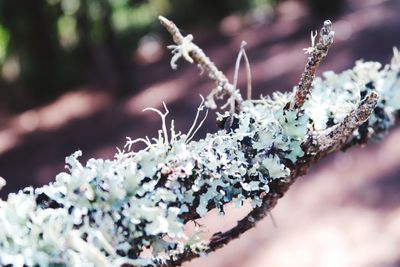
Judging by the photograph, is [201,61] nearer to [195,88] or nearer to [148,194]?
[148,194]

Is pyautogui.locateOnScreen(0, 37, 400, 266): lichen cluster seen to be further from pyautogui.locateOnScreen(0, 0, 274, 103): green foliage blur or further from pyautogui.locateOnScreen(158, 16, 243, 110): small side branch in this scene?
pyautogui.locateOnScreen(0, 0, 274, 103): green foliage blur

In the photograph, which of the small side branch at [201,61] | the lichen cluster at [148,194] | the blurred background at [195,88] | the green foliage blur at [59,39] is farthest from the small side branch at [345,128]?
the green foliage blur at [59,39]

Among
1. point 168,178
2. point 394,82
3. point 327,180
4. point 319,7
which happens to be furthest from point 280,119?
point 319,7

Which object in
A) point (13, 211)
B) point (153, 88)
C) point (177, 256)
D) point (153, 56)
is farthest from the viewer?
point (153, 56)

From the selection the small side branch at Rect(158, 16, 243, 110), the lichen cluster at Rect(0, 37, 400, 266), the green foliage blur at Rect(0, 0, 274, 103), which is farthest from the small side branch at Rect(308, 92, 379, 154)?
the green foliage blur at Rect(0, 0, 274, 103)

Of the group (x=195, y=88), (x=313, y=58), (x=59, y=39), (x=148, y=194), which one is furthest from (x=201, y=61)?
(x=59, y=39)

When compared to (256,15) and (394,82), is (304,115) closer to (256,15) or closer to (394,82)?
(394,82)

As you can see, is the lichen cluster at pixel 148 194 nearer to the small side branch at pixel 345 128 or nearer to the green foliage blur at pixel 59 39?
the small side branch at pixel 345 128

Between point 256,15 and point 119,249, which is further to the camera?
point 256,15
